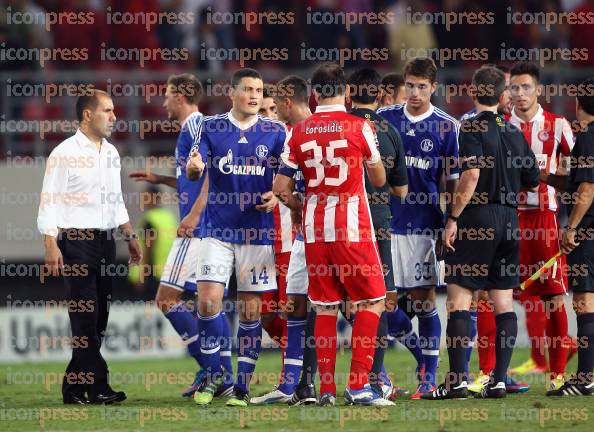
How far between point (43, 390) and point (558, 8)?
1056 cm

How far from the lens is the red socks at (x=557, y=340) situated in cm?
991

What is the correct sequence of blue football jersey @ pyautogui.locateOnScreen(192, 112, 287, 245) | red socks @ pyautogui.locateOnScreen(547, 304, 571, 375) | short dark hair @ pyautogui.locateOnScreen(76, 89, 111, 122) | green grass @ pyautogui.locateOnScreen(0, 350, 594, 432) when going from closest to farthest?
green grass @ pyautogui.locateOnScreen(0, 350, 594, 432) < blue football jersey @ pyautogui.locateOnScreen(192, 112, 287, 245) < short dark hair @ pyautogui.locateOnScreen(76, 89, 111, 122) < red socks @ pyautogui.locateOnScreen(547, 304, 571, 375)

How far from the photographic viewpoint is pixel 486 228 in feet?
29.9

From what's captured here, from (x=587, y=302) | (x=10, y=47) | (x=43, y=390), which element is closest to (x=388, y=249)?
(x=587, y=302)

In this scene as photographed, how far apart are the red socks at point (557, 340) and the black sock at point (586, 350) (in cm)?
47

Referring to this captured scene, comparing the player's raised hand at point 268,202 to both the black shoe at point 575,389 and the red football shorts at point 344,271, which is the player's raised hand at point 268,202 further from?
the black shoe at point 575,389

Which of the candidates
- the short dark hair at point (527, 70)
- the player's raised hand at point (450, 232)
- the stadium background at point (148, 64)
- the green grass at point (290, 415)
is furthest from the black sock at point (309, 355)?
the stadium background at point (148, 64)

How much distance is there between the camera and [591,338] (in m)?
9.39

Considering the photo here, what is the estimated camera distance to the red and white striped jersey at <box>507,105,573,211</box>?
33.4ft

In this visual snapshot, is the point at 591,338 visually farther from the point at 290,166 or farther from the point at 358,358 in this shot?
the point at 290,166

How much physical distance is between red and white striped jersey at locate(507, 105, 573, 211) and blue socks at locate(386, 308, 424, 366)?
1.46 meters

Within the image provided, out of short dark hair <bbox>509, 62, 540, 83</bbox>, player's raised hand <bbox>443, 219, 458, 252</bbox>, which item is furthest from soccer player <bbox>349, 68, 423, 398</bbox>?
short dark hair <bbox>509, 62, 540, 83</bbox>

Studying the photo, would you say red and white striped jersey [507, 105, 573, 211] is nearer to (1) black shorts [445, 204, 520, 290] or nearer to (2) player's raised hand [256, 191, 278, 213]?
(1) black shorts [445, 204, 520, 290]

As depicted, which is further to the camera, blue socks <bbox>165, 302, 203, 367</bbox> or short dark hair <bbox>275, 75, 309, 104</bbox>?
blue socks <bbox>165, 302, 203, 367</bbox>
